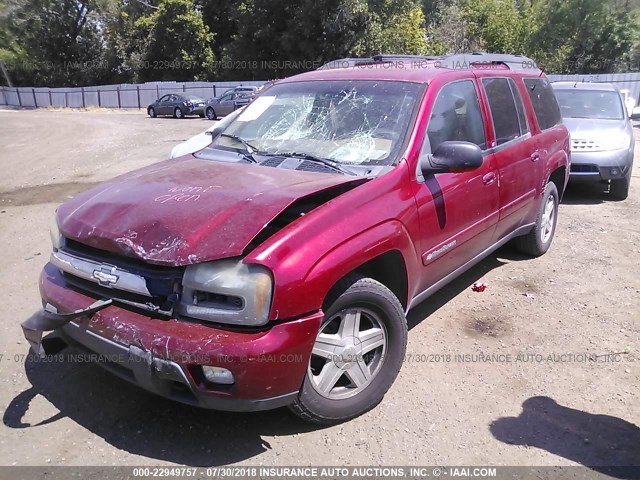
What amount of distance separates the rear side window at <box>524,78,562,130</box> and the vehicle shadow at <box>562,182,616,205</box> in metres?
2.74

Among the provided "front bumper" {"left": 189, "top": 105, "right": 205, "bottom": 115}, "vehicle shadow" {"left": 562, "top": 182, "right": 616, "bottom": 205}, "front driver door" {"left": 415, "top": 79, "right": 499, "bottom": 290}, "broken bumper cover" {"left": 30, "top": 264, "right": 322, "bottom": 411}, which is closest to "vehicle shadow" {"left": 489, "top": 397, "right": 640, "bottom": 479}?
"front driver door" {"left": 415, "top": 79, "right": 499, "bottom": 290}

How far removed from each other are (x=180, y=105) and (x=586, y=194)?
871 inches

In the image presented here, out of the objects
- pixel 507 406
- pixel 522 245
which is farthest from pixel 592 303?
pixel 507 406

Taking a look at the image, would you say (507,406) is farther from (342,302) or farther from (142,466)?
(142,466)

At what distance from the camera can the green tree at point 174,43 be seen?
41031 mm

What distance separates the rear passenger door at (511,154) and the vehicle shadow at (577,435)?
1738 mm

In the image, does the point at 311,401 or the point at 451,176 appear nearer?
the point at 311,401

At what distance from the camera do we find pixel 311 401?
293 centimetres

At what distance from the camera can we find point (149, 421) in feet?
10.4

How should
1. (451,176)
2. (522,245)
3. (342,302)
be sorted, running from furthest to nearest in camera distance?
(522,245) < (451,176) < (342,302)

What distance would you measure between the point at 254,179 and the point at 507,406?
6.64 feet

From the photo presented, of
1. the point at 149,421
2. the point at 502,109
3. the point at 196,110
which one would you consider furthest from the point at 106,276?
the point at 196,110

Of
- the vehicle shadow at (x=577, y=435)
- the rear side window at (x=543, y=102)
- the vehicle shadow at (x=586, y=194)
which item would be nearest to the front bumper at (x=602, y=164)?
the vehicle shadow at (x=586, y=194)

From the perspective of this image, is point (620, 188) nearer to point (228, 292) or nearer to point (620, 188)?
point (620, 188)
